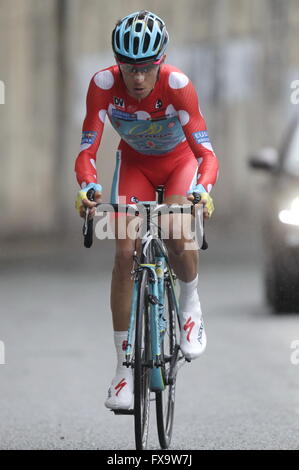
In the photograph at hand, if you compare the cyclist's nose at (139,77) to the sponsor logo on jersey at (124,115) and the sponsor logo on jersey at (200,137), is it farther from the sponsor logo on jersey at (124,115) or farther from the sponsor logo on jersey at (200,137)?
the sponsor logo on jersey at (200,137)

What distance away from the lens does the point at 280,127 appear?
84.0ft

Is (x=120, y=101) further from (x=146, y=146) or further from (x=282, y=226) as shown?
(x=282, y=226)

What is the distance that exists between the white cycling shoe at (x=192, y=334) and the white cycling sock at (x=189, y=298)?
0.08ft

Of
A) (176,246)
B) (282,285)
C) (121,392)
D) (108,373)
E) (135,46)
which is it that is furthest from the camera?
(282,285)

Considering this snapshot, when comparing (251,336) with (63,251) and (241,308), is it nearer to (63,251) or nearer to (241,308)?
(241,308)

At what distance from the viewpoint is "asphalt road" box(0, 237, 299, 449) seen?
303 inches

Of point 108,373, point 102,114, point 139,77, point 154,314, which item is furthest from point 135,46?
point 108,373

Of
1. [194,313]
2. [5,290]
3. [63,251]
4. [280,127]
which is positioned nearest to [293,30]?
[280,127]

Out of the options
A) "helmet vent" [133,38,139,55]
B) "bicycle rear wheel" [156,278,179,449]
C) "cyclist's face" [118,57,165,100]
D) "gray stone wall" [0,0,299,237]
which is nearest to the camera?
"helmet vent" [133,38,139,55]

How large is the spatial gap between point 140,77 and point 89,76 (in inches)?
738

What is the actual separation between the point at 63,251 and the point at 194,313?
48.0 feet

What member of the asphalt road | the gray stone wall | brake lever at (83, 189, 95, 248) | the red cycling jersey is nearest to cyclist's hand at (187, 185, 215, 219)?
the red cycling jersey

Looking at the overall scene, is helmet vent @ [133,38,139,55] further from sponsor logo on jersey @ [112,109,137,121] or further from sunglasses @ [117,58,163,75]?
sponsor logo on jersey @ [112,109,137,121]

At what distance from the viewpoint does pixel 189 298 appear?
23.1 feet
